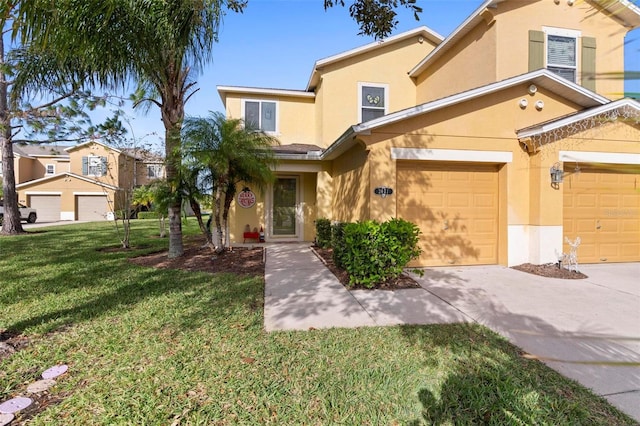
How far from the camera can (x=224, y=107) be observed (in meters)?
13.2

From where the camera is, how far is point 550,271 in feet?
25.0

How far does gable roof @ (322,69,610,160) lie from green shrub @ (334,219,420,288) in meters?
2.41

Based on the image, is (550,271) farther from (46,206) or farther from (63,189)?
(46,206)

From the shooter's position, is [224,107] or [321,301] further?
[224,107]

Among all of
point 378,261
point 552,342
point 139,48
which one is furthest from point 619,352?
point 139,48

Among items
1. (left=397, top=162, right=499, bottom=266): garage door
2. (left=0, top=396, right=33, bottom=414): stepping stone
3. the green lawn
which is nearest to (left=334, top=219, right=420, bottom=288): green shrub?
(left=397, top=162, right=499, bottom=266): garage door

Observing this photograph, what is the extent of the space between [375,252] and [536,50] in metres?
8.08

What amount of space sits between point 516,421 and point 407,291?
3.57 m

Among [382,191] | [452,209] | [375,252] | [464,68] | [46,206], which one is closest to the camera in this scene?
[375,252]

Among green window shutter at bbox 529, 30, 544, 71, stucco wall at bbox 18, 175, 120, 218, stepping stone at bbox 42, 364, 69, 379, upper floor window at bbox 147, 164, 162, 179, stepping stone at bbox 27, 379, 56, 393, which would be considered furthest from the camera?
stucco wall at bbox 18, 175, 120, 218

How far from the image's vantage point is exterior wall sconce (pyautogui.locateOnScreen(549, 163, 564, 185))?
7.89 m

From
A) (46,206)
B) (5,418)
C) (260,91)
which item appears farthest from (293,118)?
(46,206)

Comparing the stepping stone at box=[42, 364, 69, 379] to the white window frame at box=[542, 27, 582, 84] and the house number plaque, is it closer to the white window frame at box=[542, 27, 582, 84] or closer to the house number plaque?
the house number plaque

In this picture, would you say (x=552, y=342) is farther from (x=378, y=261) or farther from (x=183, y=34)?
(x=183, y=34)
